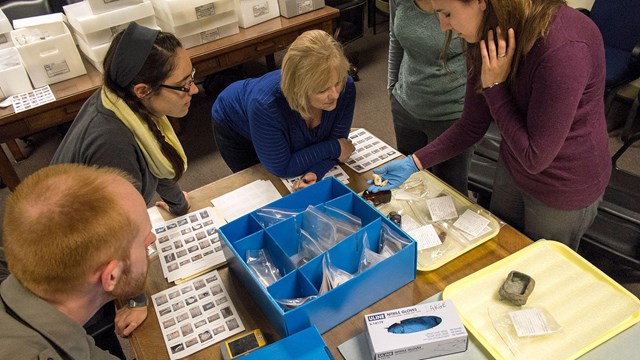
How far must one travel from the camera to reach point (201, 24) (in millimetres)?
2785

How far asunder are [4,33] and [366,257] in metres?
2.60

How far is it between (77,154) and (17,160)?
2.43 m

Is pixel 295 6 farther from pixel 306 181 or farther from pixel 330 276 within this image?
pixel 330 276

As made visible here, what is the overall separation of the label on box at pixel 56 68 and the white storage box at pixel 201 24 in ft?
1.91

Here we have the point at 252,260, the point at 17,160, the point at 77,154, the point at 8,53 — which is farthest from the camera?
the point at 17,160

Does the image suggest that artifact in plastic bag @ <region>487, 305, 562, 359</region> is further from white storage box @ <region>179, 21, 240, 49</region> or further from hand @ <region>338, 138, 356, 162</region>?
white storage box @ <region>179, 21, 240, 49</region>

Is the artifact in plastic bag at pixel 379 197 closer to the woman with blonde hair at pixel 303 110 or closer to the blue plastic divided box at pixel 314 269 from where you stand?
the blue plastic divided box at pixel 314 269

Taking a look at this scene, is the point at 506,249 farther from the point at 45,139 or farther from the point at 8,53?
the point at 45,139

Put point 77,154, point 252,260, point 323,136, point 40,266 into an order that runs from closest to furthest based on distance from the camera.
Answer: point 40,266
point 252,260
point 77,154
point 323,136

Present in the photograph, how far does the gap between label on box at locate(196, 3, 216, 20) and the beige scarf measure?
1367mm

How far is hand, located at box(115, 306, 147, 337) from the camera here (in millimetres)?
1141

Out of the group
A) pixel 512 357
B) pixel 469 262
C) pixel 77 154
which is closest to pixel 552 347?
pixel 512 357

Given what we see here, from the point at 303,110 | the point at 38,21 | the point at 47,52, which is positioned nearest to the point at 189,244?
the point at 303,110

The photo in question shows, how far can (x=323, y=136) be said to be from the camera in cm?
170
